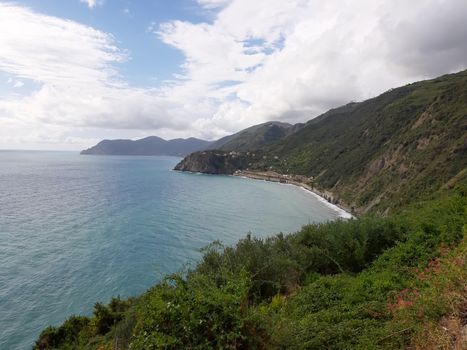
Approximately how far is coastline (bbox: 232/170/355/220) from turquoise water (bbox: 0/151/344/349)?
2967 mm

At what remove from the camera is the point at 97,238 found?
41312mm

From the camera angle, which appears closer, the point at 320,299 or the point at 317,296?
the point at 320,299

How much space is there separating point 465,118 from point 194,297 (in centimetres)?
7113

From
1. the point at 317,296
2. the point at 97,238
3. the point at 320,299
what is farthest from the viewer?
the point at 97,238

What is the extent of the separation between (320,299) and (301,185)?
107 m

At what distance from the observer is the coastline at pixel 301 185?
6894 cm

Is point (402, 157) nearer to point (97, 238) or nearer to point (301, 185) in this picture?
point (301, 185)

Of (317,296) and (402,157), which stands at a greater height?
(402,157)

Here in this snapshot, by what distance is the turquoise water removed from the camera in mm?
25500

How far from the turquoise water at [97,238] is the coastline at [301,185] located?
2.97 m

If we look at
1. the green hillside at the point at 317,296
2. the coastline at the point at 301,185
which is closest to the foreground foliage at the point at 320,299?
the green hillside at the point at 317,296

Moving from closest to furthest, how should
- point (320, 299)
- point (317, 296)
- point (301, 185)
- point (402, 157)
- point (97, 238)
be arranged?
1. point (320, 299)
2. point (317, 296)
3. point (97, 238)
4. point (402, 157)
5. point (301, 185)

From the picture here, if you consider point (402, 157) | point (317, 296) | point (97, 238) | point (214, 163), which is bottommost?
point (97, 238)

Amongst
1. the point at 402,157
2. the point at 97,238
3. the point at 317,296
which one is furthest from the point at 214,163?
the point at 317,296
